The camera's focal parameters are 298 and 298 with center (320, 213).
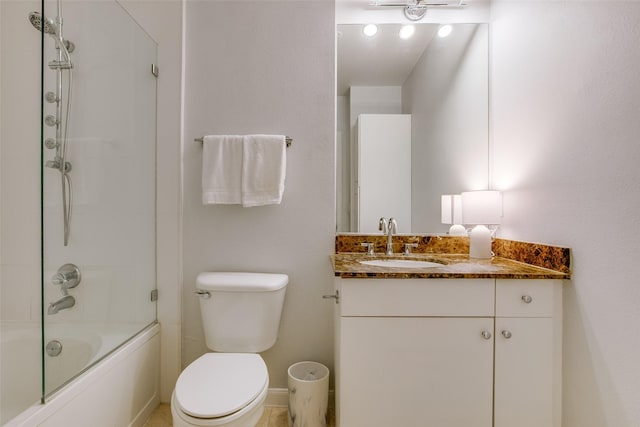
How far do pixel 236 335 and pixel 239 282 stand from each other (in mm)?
252

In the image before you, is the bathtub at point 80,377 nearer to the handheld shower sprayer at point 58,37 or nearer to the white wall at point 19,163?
the white wall at point 19,163

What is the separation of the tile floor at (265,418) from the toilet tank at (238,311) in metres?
0.36

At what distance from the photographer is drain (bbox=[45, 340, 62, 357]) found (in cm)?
99

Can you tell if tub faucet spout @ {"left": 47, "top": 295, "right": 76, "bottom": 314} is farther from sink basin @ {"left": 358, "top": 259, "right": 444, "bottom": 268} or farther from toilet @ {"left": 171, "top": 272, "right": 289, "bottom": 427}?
sink basin @ {"left": 358, "top": 259, "right": 444, "bottom": 268}

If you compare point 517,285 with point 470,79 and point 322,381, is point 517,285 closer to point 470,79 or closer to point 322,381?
point 322,381

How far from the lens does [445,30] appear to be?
1.65 m

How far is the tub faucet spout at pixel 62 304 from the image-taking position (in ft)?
3.41

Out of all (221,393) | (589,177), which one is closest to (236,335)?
(221,393)

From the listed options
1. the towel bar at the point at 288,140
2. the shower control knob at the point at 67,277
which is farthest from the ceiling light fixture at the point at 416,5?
the shower control knob at the point at 67,277

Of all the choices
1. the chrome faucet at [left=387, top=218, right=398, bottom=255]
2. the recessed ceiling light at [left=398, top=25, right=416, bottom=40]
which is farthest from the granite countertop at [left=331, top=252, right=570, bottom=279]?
the recessed ceiling light at [left=398, top=25, right=416, bottom=40]

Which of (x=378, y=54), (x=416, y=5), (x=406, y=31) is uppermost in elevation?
(x=416, y=5)

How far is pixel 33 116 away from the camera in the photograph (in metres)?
1.34

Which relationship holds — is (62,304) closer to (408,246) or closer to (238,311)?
(238,311)

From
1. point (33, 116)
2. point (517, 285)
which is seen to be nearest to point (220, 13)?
point (33, 116)
